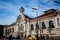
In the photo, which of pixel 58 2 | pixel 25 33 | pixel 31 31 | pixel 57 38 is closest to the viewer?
pixel 58 2

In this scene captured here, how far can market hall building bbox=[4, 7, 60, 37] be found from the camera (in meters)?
25.8

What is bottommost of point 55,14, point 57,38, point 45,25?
point 57,38

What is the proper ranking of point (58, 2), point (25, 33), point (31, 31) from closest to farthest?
point (58, 2) < point (31, 31) < point (25, 33)

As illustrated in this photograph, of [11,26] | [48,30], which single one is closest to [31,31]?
[48,30]

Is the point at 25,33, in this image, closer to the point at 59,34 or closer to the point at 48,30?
the point at 48,30

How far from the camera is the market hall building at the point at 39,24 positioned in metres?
25.8

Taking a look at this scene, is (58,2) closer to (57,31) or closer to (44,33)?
(57,31)

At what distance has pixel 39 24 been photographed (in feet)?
95.8

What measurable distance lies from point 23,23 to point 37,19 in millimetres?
6560

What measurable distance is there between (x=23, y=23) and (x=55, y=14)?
11.3 meters

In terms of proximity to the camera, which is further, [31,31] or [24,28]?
→ [24,28]

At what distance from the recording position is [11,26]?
4166 centimetres

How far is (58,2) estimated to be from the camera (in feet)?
49.0

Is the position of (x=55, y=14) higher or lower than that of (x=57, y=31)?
higher
